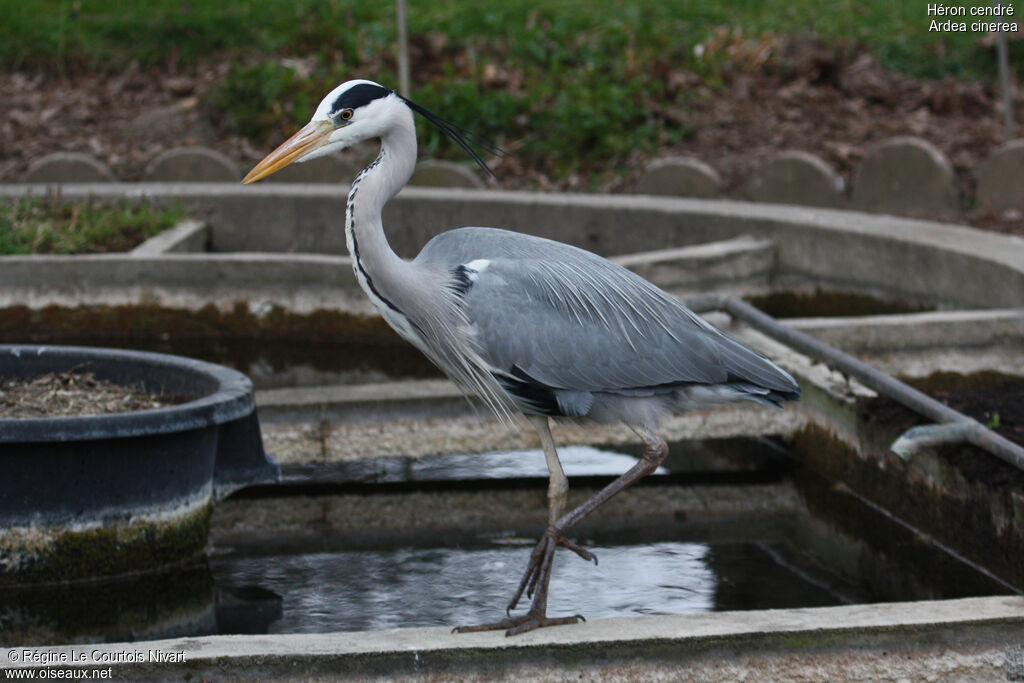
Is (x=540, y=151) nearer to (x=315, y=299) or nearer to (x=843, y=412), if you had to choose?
(x=315, y=299)

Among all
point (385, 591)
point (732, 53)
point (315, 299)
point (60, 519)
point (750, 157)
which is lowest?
point (385, 591)

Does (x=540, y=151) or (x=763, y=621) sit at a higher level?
(x=540, y=151)

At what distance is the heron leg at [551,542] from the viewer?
3.69 metres

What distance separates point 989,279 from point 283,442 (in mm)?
3486

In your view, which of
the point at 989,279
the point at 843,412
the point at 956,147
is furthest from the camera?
the point at 956,147

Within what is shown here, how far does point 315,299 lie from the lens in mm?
7184

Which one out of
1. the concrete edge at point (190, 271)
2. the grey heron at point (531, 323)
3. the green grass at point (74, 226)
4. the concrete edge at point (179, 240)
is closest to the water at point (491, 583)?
the grey heron at point (531, 323)

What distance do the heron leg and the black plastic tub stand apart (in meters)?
1.14

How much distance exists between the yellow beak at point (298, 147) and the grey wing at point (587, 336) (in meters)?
0.56

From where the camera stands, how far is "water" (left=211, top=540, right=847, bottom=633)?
4336 millimetres

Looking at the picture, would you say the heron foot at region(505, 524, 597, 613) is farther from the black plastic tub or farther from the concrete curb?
the concrete curb

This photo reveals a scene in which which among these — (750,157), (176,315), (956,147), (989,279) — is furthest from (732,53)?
(176,315)

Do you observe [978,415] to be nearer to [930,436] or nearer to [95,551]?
[930,436]

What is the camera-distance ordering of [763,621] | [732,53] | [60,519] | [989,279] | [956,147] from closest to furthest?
[763,621]
[60,519]
[989,279]
[956,147]
[732,53]
